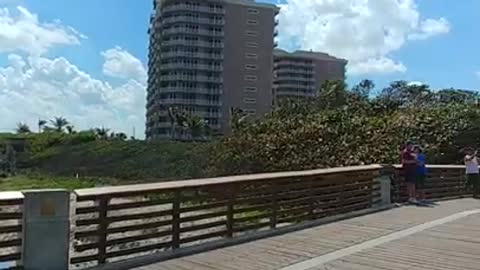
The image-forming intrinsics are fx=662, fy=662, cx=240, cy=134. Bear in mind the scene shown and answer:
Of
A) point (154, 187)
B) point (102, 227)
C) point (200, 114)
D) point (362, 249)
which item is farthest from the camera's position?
point (200, 114)

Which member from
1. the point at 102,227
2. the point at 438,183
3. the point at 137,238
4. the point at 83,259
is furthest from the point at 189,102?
the point at 83,259

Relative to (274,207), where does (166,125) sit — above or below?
above

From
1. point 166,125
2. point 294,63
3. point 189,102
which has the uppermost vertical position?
point 294,63

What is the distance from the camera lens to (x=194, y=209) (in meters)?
9.09

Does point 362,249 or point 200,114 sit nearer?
point 362,249

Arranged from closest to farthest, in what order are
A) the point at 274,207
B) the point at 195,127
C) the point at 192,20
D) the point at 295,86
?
the point at 274,207, the point at 195,127, the point at 192,20, the point at 295,86

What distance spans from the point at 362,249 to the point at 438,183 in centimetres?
962

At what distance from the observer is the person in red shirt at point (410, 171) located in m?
15.2

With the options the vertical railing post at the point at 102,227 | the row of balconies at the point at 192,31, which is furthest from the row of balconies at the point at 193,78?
the vertical railing post at the point at 102,227

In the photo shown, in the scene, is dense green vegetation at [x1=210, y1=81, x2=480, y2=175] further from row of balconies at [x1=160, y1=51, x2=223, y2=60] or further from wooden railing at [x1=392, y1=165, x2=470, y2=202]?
row of balconies at [x1=160, y1=51, x2=223, y2=60]

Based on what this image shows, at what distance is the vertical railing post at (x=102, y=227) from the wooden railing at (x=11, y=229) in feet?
3.34

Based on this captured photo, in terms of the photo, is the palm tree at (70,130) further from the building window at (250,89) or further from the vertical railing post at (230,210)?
the vertical railing post at (230,210)

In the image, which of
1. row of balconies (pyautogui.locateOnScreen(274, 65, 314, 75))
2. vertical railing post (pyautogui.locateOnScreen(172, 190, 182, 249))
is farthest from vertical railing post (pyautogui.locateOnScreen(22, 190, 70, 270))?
row of balconies (pyautogui.locateOnScreen(274, 65, 314, 75))

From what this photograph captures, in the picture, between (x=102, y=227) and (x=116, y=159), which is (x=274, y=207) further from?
(x=116, y=159)
